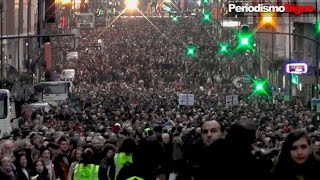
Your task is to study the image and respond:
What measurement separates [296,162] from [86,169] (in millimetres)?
8529

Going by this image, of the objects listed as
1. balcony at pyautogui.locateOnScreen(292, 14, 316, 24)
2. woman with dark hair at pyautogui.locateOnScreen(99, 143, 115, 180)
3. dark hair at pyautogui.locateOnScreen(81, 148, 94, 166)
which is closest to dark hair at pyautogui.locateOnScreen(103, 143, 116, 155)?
woman with dark hair at pyautogui.locateOnScreen(99, 143, 115, 180)

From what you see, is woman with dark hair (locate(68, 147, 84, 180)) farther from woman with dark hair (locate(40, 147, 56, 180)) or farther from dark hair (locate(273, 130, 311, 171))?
dark hair (locate(273, 130, 311, 171))

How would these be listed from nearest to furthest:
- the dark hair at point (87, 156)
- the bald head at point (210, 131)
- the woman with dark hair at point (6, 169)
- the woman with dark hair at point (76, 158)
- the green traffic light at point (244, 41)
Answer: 1. the bald head at point (210, 131)
2. the woman with dark hair at point (6, 169)
3. the dark hair at point (87, 156)
4. the woman with dark hair at point (76, 158)
5. the green traffic light at point (244, 41)

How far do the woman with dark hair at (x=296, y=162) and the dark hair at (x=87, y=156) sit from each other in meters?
8.52

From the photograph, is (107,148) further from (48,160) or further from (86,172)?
(86,172)

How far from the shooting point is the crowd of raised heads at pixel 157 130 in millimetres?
7656

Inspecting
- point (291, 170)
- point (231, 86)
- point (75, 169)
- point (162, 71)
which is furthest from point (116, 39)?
point (291, 170)

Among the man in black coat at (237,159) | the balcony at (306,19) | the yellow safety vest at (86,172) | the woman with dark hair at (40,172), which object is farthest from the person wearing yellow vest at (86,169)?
the balcony at (306,19)

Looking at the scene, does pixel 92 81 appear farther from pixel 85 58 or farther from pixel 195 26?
pixel 195 26

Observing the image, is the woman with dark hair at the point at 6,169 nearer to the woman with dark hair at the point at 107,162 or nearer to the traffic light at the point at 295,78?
the woman with dark hair at the point at 107,162

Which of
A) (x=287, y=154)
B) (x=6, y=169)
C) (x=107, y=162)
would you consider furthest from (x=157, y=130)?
(x=287, y=154)

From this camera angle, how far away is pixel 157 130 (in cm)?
2367

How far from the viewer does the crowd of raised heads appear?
766cm

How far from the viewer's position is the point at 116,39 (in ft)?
464
